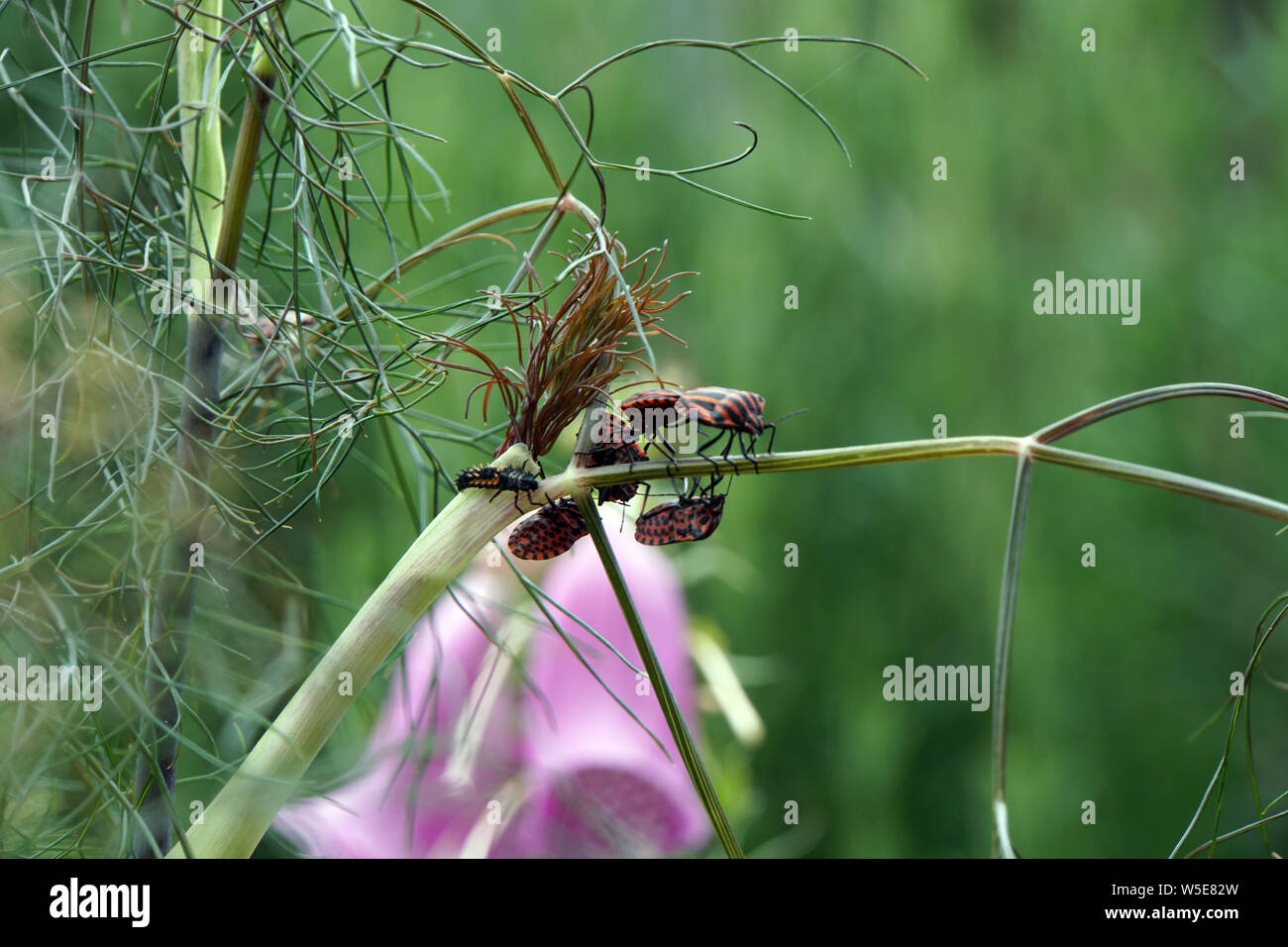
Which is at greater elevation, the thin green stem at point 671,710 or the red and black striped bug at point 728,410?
the red and black striped bug at point 728,410

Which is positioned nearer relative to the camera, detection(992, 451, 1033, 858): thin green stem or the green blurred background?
detection(992, 451, 1033, 858): thin green stem

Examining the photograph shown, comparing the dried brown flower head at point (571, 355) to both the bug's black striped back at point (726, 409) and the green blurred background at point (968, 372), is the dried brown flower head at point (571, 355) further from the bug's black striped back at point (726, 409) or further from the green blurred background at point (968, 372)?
the green blurred background at point (968, 372)

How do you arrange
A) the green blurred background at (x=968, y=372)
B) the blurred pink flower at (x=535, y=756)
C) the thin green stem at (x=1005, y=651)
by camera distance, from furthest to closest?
the green blurred background at (x=968, y=372) < the blurred pink flower at (x=535, y=756) < the thin green stem at (x=1005, y=651)

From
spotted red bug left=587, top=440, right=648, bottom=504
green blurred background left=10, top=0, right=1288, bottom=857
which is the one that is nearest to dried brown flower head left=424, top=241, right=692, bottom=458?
spotted red bug left=587, top=440, right=648, bottom=504

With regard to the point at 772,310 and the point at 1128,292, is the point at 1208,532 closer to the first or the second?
the point at 1128,292

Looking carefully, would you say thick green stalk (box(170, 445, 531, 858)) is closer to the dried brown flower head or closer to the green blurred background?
the dried brown flower head

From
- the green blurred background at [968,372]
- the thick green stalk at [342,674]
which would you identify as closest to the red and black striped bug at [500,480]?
the thick green stalk at [342,674]

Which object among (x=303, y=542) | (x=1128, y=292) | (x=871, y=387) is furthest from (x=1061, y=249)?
(x=303, y=542)
